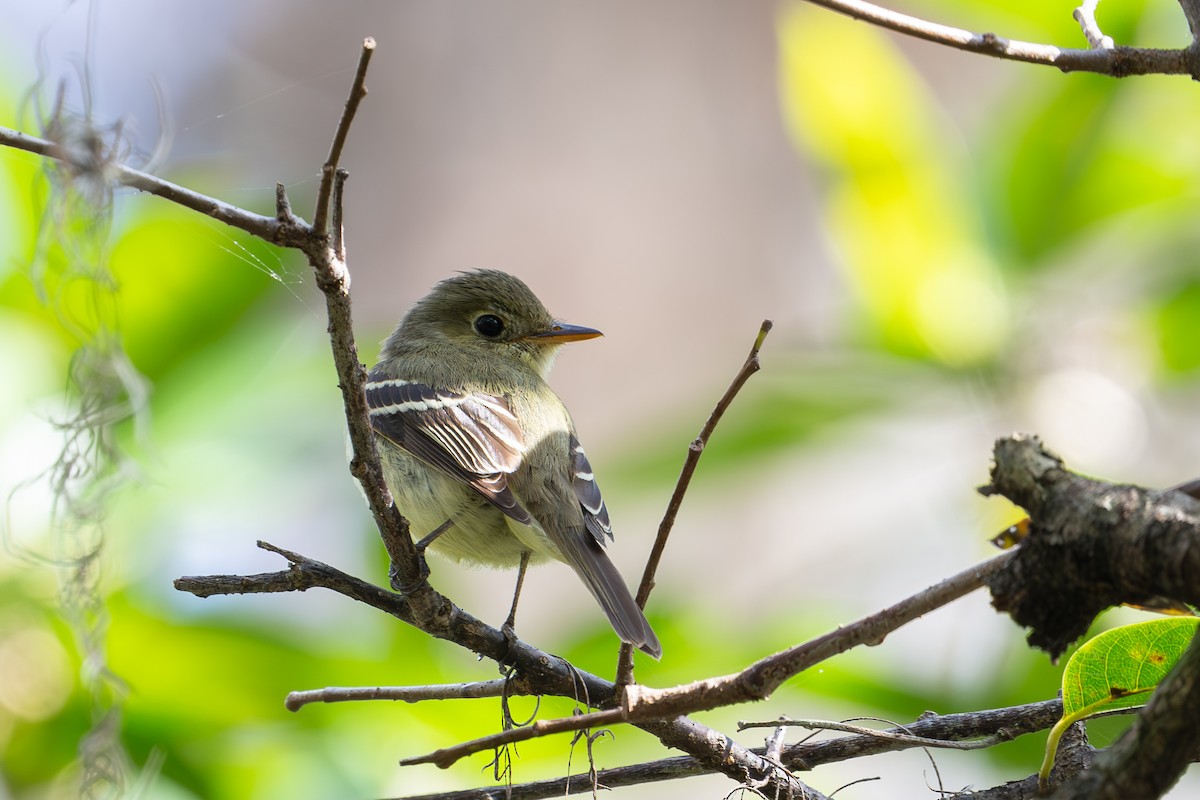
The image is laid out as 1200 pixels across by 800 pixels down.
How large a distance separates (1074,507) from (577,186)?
456cm

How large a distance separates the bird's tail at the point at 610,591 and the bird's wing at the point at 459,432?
114 millimetres

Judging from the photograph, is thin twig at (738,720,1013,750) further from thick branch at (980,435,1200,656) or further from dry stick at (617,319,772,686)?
thick branch at (980,435,1200,656)

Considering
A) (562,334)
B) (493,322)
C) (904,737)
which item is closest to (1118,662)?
(904,737)

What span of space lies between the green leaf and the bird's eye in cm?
200

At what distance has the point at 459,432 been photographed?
2.21m

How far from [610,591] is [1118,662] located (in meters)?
0.87

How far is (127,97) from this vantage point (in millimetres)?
1830

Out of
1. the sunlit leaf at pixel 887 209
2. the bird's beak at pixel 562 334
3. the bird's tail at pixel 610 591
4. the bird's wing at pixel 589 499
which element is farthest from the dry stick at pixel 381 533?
the sunlit leaf at pixel 887 209

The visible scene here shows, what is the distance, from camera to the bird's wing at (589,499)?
221cm

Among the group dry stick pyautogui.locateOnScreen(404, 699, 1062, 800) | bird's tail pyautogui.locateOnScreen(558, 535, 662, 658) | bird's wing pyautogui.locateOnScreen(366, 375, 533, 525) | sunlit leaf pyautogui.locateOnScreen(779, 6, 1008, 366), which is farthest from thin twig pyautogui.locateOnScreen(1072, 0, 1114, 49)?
sunlit leaf pyautogui.locateOnScreen(779, 6, 1008, 366)

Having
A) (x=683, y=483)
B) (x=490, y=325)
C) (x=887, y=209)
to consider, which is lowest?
(x=683, y=483)

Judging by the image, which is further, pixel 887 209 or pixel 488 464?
pixel 887 209

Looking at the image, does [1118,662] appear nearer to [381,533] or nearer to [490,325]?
[381,533]

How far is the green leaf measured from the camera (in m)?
1.12
